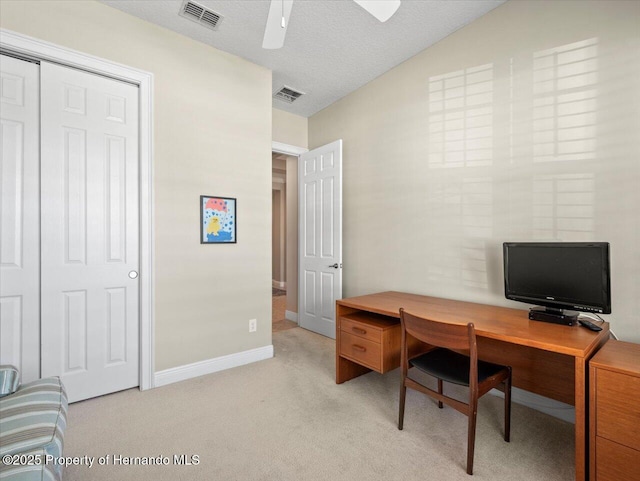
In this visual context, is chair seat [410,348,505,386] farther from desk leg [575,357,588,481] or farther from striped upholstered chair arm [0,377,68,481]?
striped upholstered chair arm [0,377,68,481]

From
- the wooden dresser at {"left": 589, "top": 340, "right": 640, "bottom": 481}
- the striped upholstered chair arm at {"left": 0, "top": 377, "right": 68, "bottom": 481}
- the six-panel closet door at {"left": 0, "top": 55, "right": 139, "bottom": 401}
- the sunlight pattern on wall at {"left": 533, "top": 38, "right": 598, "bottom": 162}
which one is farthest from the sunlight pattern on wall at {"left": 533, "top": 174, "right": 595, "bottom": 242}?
the six-panel closet door at {"left": 0, "top": 55, "right": 139, "bottom": 401}

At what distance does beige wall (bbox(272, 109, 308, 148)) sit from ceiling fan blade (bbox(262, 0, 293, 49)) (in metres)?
2.14

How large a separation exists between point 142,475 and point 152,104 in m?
2.51

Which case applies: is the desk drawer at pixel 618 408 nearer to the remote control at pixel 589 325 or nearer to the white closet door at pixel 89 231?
the remote control at pixel 589 325

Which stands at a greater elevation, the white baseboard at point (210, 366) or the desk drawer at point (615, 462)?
the desk drawer at point (615, 462)

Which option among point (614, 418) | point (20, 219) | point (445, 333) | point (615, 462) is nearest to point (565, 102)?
point (445, 333)

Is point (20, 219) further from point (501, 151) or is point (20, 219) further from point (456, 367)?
point (501, 151)

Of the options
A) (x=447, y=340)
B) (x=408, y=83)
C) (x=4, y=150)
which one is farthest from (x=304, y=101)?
(x=447, y=340)

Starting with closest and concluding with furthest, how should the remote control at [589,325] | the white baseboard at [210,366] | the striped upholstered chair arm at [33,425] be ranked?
the striped upholstered chair arm at [33,425], the remote control at [589,325], the white baseboard at [210,366]

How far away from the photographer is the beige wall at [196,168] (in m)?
2.35

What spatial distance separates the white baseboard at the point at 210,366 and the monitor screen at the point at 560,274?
2.25m

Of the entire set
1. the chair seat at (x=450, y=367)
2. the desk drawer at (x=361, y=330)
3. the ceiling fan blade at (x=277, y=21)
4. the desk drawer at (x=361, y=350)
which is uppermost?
the ceiling fan blade at (x=277, y=21)

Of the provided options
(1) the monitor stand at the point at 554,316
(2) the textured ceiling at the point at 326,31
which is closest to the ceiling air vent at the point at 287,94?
(2) the textured ceiling at the point at 326,31

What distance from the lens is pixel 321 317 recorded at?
3859 millimetres
